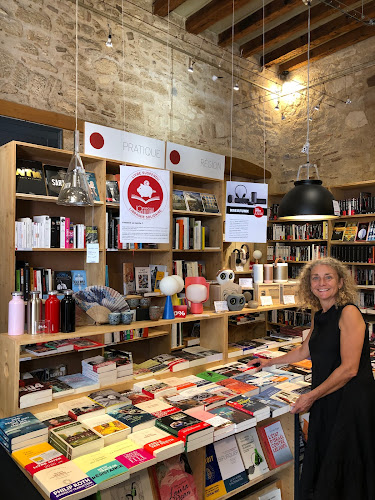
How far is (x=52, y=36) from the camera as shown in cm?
422

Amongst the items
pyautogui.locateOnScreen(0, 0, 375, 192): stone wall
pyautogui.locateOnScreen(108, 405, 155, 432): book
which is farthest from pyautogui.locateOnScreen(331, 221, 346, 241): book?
pyautogui.locateOnScreen(108, 405, 155, 432): book

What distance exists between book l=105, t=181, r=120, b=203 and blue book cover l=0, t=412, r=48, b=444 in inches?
98.2

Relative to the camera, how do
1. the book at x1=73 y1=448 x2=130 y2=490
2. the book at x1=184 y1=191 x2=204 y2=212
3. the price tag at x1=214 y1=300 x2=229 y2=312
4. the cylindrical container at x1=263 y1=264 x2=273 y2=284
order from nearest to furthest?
the book at x1=73 y1=448 x2=130 y2=490, the price tag at x1=214 y1=300 x2=229 y2=312, the cylindrical container at x1=263 y1=264 x2=273 y2=284, the book at x1=184 y1=191 x2=204 y2=212

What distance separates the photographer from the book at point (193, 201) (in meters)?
4.87

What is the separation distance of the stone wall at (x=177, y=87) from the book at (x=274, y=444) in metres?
3.58

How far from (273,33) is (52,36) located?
315 centimetres

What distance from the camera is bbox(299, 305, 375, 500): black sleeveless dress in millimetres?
2133

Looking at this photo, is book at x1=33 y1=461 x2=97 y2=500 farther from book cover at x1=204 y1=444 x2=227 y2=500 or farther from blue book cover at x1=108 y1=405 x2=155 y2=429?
book cover at x1=204 y1=444 x2=227 y2=500

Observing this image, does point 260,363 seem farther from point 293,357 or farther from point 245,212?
point 245,212

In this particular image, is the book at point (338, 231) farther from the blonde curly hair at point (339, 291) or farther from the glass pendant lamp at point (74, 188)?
the glass pendant lamp at point (74, 188)

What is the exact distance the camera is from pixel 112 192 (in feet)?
13.7

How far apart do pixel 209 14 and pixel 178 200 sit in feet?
8.03

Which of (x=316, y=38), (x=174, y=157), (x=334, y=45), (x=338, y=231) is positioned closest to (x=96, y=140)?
(x=174, y=157)

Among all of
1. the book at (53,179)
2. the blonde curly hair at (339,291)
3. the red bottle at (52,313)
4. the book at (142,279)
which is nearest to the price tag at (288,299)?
the blonde curly hair at (339,291)
